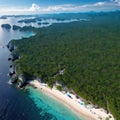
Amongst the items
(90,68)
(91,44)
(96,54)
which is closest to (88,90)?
(90,68)

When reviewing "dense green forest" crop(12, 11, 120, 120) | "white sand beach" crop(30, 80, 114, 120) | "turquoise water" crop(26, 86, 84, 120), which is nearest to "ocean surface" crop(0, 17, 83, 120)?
"turquoise water" crop(26, 86, 84, 120)

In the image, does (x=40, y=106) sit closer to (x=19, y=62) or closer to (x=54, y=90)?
(x=54, y=90)

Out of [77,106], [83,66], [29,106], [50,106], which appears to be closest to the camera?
[77,106]

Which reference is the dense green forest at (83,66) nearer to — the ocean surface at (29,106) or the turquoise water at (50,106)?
the turquoise water at (50,106)

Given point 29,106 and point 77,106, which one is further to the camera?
point 29,106

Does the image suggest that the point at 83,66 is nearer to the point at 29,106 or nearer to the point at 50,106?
the point at 50,106

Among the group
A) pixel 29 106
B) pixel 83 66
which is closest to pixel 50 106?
pixel 29 106
